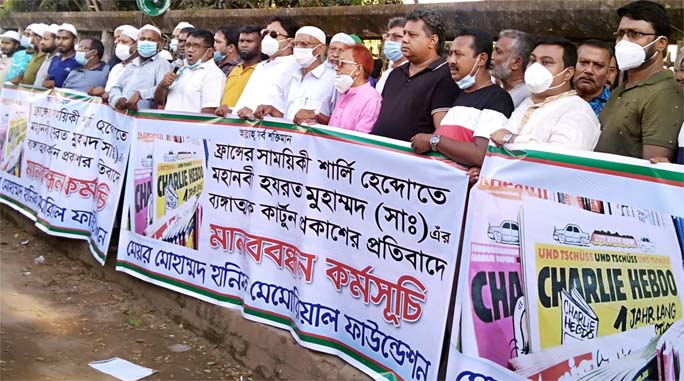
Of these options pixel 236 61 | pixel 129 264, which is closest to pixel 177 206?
pixel 129 264

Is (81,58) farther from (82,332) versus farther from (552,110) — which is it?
(552,110)

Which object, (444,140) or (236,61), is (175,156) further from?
(444,140)

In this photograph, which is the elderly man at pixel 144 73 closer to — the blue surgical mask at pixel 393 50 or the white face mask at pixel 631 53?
the blue surgical mask at pixel 393 50

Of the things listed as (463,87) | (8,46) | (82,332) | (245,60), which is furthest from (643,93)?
(8,46)

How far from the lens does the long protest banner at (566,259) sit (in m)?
2.92

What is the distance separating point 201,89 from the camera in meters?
6.67

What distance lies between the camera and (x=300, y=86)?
5.82 metres

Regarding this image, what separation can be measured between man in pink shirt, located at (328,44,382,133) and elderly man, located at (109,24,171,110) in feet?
8.85

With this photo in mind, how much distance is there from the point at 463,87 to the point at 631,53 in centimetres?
89

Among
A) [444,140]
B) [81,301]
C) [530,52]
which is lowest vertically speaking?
[81,301]

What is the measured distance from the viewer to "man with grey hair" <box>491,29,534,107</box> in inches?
171

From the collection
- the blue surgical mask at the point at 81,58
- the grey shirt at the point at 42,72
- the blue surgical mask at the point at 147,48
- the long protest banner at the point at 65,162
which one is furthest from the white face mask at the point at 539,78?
the grey shirt at the point at 42,72

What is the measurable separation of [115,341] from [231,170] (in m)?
1.51

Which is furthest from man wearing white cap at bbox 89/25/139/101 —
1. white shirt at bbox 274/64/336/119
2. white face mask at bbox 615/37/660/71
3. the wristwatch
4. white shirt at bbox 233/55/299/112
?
white face mask at bbox 615/37/660/71
